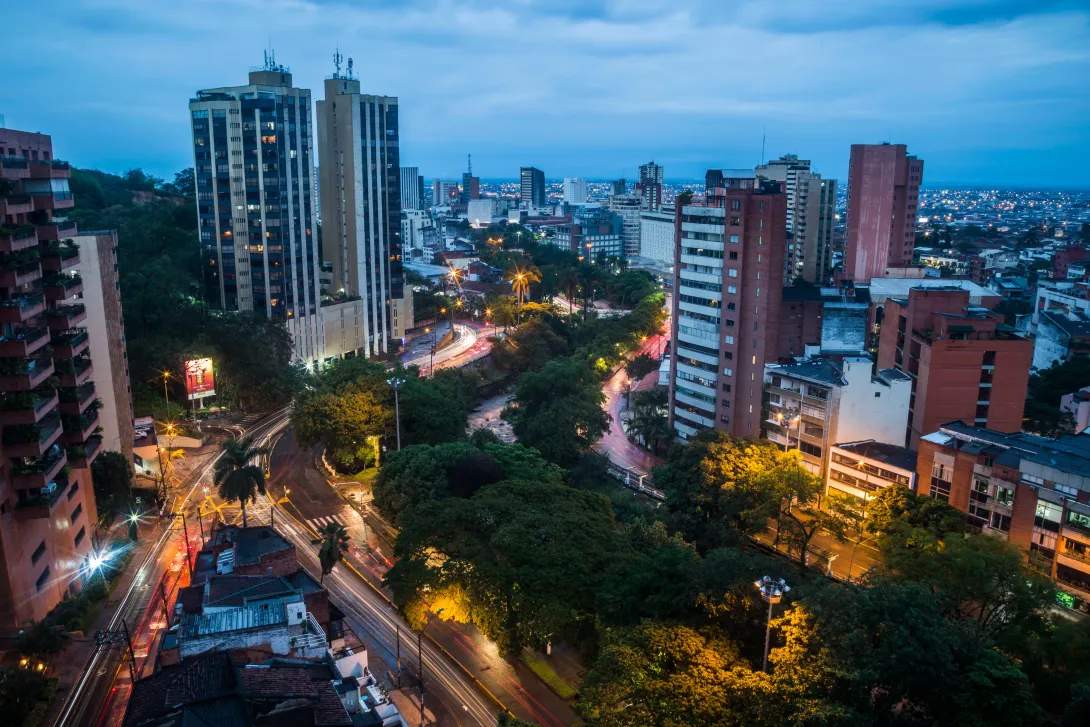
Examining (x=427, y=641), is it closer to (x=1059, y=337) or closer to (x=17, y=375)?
(x=17, y=375)

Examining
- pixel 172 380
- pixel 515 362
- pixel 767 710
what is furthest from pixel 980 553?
pixel 515 362

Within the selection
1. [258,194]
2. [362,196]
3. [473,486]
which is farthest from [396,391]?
[362,196]

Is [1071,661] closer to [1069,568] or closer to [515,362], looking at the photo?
[1069,568]

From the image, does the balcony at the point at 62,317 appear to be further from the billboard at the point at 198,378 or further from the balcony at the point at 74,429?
the billboard at the point at 198,378

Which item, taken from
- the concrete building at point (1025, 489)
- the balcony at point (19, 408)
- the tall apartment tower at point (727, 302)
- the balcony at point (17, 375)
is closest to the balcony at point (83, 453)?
the balcony at point (19, 408)

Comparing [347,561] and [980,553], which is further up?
[980,553]

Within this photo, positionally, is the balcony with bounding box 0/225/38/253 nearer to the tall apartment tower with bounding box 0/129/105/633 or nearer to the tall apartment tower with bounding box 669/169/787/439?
the tall apartment tower with bounding box 0/129/105/633
